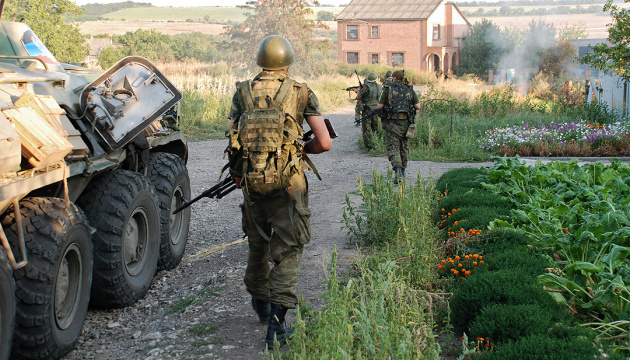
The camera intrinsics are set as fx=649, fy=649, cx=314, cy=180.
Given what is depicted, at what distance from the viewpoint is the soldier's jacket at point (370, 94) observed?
46.1 ft

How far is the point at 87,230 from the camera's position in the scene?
4.30m

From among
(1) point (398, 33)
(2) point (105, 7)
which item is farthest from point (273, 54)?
(2) point (105, 7)

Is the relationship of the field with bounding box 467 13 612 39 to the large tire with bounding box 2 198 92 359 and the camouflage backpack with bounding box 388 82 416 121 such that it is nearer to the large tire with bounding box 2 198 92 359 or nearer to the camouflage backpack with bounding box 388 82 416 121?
the camouflage backpack with bounding box 388 82 416 121

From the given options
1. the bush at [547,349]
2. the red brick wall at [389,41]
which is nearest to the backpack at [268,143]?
the bush at [547,349]

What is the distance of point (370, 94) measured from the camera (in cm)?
1416

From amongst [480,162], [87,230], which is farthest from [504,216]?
[480,162]

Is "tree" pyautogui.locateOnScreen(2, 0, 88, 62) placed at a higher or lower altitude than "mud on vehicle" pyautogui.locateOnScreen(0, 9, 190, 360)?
higher

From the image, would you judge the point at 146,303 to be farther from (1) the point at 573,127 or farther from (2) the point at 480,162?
(1) the point at 573,127

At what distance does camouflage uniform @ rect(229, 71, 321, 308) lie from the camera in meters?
4.22

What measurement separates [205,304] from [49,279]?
1549 mm

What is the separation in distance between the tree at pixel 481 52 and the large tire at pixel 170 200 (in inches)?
1643

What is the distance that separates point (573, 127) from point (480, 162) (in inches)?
98.2

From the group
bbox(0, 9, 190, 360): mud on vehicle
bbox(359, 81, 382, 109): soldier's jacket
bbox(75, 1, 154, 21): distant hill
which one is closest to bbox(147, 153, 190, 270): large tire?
bbox(0, 9, 190, 360): mud on vehicle

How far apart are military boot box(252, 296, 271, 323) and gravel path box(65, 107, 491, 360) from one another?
0.09 meters
